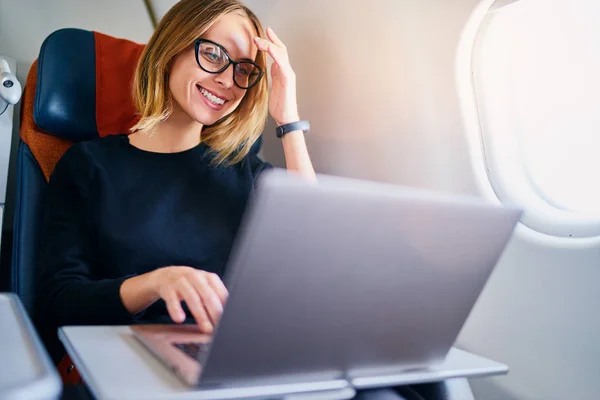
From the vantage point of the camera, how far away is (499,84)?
1.14 meters

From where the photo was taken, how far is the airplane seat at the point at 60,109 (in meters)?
1.25

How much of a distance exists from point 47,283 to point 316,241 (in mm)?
693

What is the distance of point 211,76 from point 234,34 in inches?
4.7

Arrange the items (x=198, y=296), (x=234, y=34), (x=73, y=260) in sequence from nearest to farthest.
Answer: (x=198, y=296) → (x=73, y=260) → (x=234, y=34)

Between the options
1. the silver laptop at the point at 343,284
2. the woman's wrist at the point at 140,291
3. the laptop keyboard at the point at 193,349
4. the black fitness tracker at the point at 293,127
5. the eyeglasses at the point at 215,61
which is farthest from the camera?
the black fitness tracker at the point at 293,127

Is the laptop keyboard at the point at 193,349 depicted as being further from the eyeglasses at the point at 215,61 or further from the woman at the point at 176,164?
the eyeglasses at the point at 215,61

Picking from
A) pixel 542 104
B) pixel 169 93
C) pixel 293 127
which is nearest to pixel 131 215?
pixel 169 93

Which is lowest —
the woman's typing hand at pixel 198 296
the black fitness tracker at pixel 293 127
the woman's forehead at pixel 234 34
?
the woman's typing hand at pixel 198 296

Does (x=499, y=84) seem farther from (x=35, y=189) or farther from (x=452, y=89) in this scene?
(x=35, y=189)

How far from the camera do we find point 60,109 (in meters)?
1.33

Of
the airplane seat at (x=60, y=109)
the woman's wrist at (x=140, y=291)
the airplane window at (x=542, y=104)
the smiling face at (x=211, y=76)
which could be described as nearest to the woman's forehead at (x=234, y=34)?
the smiling face at (x=211, y=76)

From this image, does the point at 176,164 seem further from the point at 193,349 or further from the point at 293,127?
the point at 193,349

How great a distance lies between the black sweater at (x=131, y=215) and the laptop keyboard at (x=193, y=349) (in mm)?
395

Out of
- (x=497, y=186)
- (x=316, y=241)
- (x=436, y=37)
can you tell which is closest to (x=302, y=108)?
(x=436, y=37)
